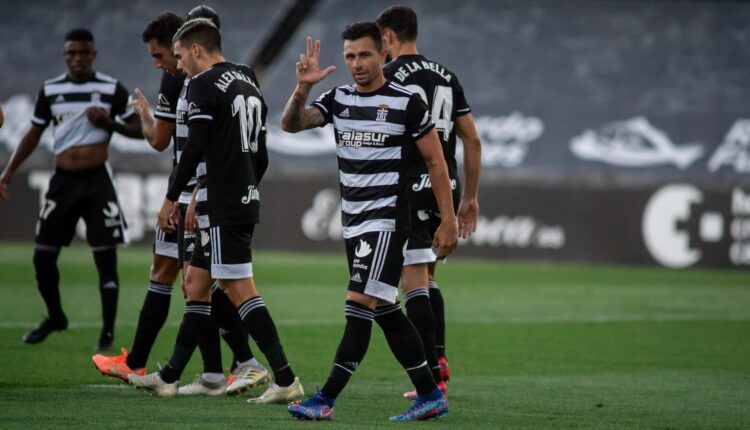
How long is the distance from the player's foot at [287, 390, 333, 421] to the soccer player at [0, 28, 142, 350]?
357 centimetres

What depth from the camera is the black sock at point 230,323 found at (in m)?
7.06

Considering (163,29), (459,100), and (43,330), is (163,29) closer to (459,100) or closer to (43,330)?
(459,100)

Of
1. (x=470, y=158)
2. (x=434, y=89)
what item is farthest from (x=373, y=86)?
(x=470, y=158)

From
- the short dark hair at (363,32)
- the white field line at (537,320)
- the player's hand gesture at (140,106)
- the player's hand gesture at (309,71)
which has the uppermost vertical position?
the short dark hair at (363,32)

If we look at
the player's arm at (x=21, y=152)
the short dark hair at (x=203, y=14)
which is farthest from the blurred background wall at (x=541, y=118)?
the short dark hair at (x=203, y=14)

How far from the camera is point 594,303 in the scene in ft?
44.3

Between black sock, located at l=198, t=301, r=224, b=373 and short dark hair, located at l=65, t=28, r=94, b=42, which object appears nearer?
black sock, located at l=198, t=301, r=224, b=373

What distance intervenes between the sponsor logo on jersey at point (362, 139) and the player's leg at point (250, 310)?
800 mm

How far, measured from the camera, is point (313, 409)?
5.79m

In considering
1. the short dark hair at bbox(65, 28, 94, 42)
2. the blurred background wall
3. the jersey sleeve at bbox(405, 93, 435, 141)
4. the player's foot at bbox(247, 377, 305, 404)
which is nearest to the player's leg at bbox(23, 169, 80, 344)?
the short dark hair at bbox(65, 28, 94, 42)

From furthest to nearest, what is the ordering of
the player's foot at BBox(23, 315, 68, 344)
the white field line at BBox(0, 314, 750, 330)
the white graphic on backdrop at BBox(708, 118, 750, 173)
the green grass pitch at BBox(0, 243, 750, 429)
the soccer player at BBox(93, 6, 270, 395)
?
1. the white graphic on backdrop at BBox(708, 118, 750, 173)
2. the white field line at BBox(0, 314, 750, 330)
3. the player's foot at BBox(23, 315, 68, 344)
4. the soccer player at BBox(93, 6, 270, 395)
5. the green grass pitch at BBox(0, 243, 750, 429)

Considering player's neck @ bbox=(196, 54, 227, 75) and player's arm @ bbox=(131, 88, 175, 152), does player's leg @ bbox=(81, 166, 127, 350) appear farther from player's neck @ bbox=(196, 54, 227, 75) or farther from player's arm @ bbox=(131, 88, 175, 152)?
player's neck @ bbox=(196, 54, 227, 75)

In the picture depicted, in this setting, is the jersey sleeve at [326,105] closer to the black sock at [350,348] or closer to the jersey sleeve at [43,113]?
the black sock at [350,348]

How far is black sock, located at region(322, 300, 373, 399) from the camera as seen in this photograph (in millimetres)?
5863
